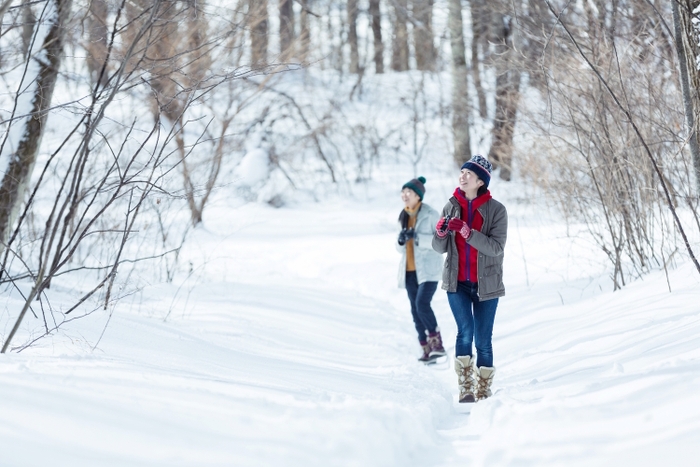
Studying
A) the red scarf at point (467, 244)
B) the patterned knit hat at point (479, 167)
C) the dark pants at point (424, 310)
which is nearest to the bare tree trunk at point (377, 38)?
the dark pants at point (424, 310)

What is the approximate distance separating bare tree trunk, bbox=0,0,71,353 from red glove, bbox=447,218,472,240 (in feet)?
10.3

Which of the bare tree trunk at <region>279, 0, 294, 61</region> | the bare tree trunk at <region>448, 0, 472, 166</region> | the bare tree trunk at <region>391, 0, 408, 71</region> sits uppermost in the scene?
the bare tree trunk at <region>391, 0, 408, 71</region>

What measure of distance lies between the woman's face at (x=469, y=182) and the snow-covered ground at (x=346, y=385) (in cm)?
131

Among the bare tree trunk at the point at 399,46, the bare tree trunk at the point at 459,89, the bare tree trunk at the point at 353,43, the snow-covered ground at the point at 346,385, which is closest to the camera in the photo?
the snow-covered ground at the point at 346,385

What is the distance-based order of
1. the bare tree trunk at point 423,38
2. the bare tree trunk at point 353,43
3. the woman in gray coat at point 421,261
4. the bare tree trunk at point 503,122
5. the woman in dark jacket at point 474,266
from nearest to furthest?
1. the woman in dark jacket at point 474,266
2. the woman in gray coat at point 421,261
3. the bare tree trunk at point 503,122
4. the bare tree trunk at point 423,38
5. the bare tree trunk at point 353,43

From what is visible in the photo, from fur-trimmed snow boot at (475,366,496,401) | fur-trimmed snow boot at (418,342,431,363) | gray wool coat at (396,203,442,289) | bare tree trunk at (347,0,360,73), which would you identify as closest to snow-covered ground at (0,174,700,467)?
fur-trimmed snow boot at (418,342,431,363)

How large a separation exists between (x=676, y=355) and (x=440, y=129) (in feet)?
50.3

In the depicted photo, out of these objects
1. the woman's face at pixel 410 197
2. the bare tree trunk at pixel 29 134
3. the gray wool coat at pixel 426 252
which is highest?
the bare tree trunk at pixel 29 134

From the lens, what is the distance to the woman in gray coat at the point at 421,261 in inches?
237

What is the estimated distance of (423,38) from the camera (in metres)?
23.2

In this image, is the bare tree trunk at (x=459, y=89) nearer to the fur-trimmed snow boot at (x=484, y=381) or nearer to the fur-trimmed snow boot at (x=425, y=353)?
the fur-trimmed snow boot at (x=425, y=353)

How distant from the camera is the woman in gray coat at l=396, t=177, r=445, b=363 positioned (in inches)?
237

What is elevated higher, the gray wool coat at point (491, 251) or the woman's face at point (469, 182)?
the woman's face at point (469, 182)

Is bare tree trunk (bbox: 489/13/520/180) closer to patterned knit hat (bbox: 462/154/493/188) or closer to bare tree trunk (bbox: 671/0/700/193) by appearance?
bare tree trunk (bbox: 671/0/700/193)
